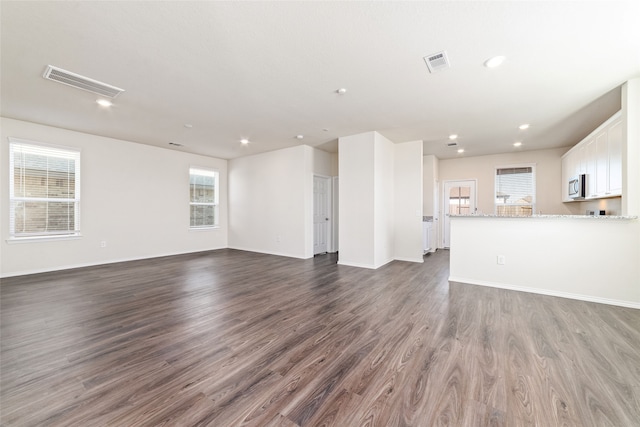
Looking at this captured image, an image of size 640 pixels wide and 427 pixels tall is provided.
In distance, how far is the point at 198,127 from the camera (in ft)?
15.3

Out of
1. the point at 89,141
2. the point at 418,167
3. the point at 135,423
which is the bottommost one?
the point at 135,423

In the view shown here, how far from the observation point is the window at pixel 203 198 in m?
6.98

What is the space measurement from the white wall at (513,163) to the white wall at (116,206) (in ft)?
24.5

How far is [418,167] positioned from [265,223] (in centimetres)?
407

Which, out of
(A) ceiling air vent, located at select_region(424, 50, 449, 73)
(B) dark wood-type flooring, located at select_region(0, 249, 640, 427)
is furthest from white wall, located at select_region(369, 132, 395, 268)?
(A) ceiling air vent, located at select_region(424, 50, 449, 73)

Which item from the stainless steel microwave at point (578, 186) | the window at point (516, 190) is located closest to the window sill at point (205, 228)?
the window at point (516, 190)

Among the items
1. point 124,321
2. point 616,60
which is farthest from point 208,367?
point 616,60

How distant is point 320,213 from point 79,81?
4989 millimetres

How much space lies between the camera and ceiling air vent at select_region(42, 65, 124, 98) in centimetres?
275

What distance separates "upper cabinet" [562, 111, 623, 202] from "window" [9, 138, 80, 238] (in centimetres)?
898

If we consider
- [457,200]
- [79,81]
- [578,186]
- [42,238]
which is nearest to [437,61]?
[79,81]

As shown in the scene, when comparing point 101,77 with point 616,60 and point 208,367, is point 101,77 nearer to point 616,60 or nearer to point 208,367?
point 208,367

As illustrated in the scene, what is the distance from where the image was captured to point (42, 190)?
4625 millimetres

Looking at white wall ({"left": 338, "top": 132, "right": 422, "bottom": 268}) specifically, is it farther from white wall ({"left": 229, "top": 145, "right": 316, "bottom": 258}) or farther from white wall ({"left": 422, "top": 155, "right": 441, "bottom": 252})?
white wall ({"left": 422, "top": 155, "right": 441, "bottom": 252})
